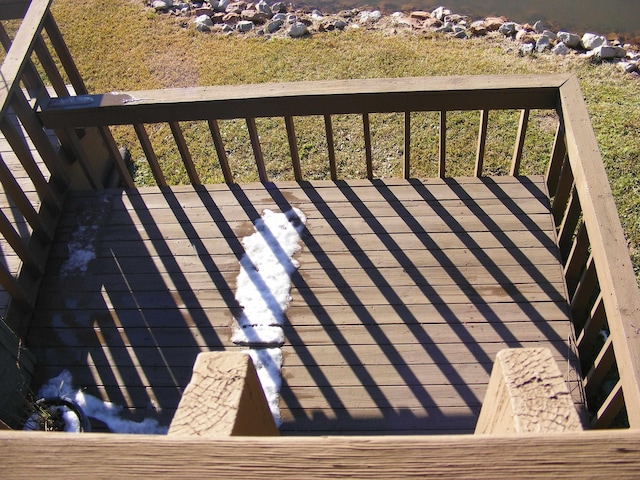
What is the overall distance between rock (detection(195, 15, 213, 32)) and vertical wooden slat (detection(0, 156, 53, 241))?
16.0 feet

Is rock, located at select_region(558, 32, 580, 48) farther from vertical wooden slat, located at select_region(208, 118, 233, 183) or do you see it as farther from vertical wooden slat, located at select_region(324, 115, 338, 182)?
vertical wooden slat, located at select_region(208, 118, 233, 183)

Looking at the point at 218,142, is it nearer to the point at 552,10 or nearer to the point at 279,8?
the point at 279,8

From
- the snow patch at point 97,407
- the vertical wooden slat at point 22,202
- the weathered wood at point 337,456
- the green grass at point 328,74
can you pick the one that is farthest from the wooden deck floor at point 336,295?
the weathered wood at point 337,456

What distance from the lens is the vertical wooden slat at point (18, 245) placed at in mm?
3178

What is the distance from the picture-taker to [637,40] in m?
8.60

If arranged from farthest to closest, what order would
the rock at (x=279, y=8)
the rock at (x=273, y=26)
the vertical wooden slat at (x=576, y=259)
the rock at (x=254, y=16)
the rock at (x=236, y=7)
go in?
the rock at (x=279, y=8) → the rock at (x=236, y=7) → the rock at (x=254, y=16) → the rock at (x=273, y=26) → the vertical wooden slat at (x=576, y=259)

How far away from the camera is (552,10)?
930 centimetres

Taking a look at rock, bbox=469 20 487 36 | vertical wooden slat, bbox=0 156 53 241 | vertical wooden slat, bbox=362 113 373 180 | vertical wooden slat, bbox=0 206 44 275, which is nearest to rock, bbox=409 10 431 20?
rock, bbox=469 20 487 36

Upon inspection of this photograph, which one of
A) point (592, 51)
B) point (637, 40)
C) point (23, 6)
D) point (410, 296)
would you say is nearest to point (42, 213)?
point (23, 6)

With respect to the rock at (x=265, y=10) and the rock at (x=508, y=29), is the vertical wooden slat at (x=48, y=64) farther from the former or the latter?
the rock at (x=508, y=29)

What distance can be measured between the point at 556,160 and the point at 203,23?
5.75 metres

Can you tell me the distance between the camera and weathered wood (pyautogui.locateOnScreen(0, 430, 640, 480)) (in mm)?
936

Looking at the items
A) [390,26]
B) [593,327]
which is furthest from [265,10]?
[593,327]

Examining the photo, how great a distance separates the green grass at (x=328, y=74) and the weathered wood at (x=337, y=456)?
398cm
